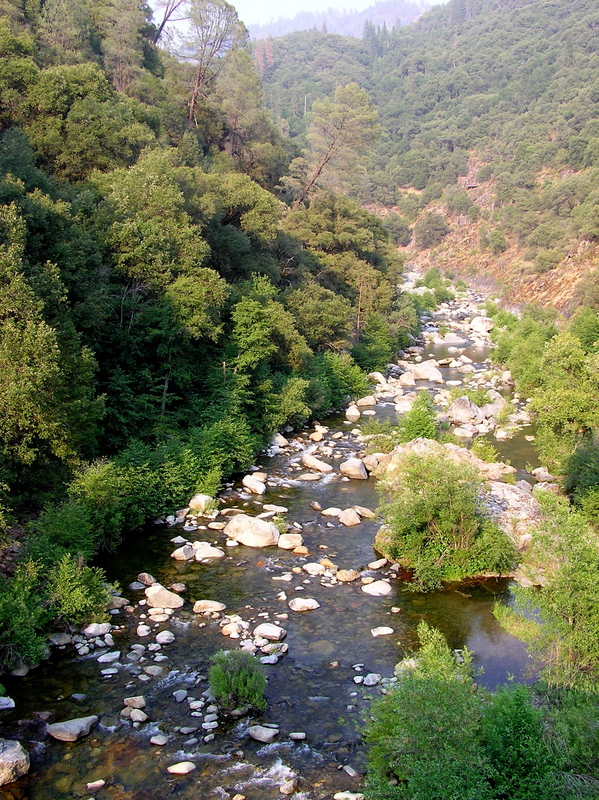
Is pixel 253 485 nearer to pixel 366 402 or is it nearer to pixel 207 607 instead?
pixel 207 607

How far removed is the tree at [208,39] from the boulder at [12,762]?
138 feet

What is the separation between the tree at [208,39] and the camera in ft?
138

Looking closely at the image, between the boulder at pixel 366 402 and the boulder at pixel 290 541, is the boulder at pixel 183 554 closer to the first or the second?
the boulder at pixel 290 541

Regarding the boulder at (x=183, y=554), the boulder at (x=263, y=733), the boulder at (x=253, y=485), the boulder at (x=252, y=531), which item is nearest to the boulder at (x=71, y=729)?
the boulder at (x=263, y=733)

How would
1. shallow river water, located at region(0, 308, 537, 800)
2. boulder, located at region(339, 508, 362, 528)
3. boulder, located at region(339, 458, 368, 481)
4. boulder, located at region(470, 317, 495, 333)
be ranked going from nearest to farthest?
A: shallow river water, located at region(0, 308, 537, 800)
boulder, located at region(339, 508, 362, 528)
boulder, located at region(339, 458, 368, 481)
boulder, located at region(470, 317, 495, 333)

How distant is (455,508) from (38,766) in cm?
1014

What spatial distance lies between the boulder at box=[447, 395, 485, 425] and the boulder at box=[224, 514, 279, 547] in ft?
47.5

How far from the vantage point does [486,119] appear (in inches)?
4520

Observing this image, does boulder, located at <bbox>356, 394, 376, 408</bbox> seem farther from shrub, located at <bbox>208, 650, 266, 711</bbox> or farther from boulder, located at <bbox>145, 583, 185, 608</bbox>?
shrub, located at <bbox>208, 650, 266, 711</bbox>

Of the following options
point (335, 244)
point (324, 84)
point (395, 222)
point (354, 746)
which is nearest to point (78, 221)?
point (354, 746)

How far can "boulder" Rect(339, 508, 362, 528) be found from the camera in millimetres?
17938

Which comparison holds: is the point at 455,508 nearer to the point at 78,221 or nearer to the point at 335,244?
the point at 78,221

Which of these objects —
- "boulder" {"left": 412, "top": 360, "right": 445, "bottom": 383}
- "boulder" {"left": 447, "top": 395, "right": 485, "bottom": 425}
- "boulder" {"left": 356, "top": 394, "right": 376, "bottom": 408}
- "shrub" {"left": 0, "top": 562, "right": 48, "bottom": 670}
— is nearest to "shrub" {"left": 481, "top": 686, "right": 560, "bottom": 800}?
"shrub" {"left": 0, "top": 562, "right": 48, "bottom": 670}

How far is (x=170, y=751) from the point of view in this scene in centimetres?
912
